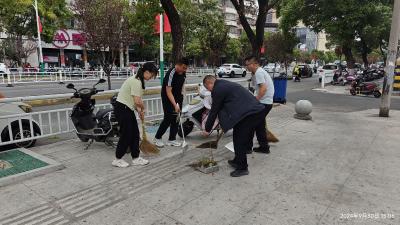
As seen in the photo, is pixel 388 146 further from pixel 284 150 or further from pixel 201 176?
pixel 201 176

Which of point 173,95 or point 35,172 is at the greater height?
point 173,95

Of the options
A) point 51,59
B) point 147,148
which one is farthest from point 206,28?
point 147,148

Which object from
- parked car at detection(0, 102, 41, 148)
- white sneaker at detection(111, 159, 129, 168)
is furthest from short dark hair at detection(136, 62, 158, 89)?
parked car at detection(0, 102, 41, 148)

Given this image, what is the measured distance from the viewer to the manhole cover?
4715mm

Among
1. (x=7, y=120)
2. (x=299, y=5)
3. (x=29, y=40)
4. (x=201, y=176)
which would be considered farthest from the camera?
(x=29, y=40)

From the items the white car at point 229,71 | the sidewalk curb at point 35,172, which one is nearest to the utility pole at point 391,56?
the sidewalk curb at point 35,172

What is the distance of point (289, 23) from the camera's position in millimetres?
25031

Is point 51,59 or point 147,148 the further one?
point 51,59

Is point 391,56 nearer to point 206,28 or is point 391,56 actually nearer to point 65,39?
point 206,28

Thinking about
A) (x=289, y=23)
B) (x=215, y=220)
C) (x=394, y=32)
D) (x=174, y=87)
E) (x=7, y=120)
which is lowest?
(x=215, y=220)

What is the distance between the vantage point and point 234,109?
4422 millimetres

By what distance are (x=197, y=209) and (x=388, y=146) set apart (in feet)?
15.5

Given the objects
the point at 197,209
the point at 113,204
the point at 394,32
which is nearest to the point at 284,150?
the point at 197,209

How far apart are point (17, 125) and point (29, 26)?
29.1 m
